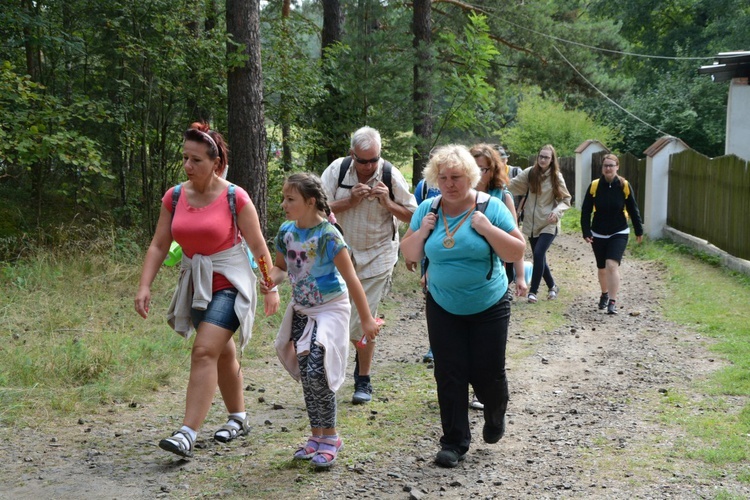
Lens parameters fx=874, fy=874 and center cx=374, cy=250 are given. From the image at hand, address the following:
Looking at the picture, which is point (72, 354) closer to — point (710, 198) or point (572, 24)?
point (710, 198)

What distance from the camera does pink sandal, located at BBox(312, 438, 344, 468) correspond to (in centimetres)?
514

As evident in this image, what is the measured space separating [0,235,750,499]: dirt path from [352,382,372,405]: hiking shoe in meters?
0.52

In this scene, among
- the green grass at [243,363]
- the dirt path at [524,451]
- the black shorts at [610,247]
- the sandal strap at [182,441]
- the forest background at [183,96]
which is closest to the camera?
the dirt path at [524,451]

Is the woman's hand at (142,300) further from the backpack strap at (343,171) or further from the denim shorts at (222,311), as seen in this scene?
the backpack strap at (343,171)

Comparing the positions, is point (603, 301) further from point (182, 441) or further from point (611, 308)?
point (182, 441)

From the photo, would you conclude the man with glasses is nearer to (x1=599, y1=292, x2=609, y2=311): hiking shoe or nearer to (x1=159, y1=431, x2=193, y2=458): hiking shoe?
(x1=159, y1=431, x2=193, y2=458): hiking shoe

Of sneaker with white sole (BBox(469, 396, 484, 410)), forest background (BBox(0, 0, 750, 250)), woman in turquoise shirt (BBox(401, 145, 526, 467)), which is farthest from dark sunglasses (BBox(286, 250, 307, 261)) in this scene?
forest background (BBox(0, 0, 750, 250))

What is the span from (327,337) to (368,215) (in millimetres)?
1661

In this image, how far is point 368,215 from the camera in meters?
6.62

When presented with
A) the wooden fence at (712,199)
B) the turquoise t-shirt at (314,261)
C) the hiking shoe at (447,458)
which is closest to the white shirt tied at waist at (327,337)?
the turquoise t-shirt at (314,261)

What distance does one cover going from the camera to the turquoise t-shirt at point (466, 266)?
16.6 feet

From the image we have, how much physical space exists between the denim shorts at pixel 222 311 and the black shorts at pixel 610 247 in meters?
6.60

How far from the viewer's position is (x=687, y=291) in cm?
1198

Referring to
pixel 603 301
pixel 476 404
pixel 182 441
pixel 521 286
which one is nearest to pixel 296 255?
pixel 182 441
